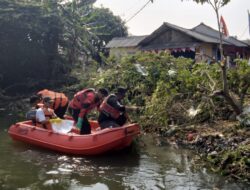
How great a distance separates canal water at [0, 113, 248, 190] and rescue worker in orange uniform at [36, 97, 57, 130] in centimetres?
73

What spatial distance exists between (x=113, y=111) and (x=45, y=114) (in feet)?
6.98

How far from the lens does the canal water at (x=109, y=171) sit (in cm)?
794

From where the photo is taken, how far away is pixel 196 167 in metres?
8.98

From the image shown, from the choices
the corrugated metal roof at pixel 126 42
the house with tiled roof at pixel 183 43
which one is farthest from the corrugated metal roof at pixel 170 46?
the corrugated metal roof at pixel 126 42

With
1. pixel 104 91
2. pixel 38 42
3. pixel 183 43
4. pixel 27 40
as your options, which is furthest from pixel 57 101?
pixel 183 43

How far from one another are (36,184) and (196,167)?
11.7ft

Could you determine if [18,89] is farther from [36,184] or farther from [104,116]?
[36,184]

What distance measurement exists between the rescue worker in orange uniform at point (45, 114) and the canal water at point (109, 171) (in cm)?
73

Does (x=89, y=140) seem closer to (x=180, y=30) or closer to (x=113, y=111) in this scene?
(x=113, y=111)

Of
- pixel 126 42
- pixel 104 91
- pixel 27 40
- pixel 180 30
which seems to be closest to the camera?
pixel 104 91

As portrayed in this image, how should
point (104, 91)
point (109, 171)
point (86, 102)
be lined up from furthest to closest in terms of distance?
point (104, 91) < point (86, 102) < point (109, 171)

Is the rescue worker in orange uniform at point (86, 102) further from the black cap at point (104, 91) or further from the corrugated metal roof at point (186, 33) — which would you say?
the corrugated metal roof at point (186, 33)

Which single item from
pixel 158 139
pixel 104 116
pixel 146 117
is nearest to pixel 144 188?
pixel 104 116

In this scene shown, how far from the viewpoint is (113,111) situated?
33.5 ft
